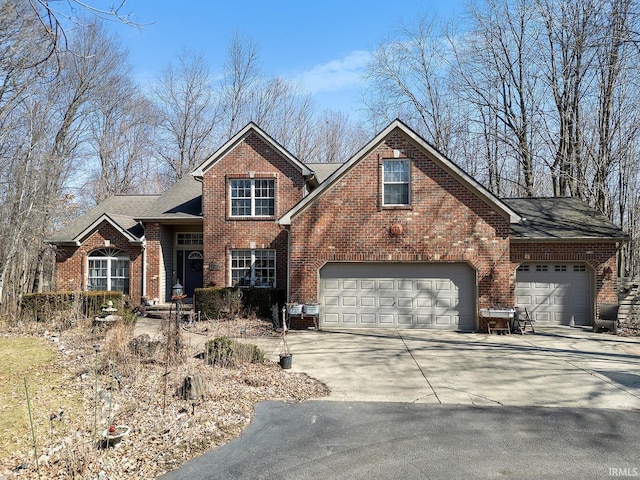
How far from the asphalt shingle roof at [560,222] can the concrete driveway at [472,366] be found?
3.30 meters

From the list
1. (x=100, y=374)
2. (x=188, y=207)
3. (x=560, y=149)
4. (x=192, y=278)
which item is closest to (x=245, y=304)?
(x=192, y=278)

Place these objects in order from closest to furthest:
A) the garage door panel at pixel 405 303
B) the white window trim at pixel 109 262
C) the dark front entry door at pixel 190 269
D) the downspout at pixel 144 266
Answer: the garage door panel at pixel 405 303, the downspout at pixel 144 266, the white window trim at pixel 109 262, the dark front entry door at pixel 190 269

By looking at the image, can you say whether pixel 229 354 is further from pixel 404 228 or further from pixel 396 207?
pixel 396 207

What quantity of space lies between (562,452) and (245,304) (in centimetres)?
1125

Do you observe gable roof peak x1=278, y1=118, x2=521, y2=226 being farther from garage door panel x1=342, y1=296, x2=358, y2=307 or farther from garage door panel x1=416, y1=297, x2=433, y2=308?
garage door panel x1=416, y1=297, x2=433, y2=308

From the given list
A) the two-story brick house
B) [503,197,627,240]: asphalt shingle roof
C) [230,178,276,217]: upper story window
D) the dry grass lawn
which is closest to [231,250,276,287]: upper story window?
[230,178,276,217]: upper story window

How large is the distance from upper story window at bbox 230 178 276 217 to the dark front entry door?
312 cm

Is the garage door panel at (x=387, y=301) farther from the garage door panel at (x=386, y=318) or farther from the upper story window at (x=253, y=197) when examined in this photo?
the upper story window at (x=253, y=197)

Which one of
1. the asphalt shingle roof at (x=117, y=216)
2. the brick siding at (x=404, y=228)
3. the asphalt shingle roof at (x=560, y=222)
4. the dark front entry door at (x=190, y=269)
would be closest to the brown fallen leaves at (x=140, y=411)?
the brick siding at (x=404, y=228)

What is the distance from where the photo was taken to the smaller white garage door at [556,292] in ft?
45.6

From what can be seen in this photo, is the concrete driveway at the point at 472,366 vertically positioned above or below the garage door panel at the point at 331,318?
below

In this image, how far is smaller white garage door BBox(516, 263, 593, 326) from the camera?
1389 centimetres

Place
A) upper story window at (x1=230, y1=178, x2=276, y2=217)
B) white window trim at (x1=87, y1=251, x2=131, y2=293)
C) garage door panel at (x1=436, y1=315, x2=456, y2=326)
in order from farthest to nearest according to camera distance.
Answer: white window trim at (x1=87, y1=251, x2=131, y2=293) < upper story window at (x1=230, y1=178, x2=276, y2=217) < garage door panel at (x1=436, y1=315, x2=456, y2=326)

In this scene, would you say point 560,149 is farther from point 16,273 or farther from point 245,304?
point 16,273
